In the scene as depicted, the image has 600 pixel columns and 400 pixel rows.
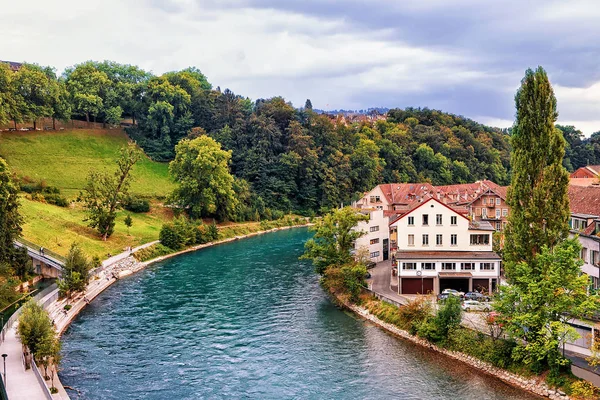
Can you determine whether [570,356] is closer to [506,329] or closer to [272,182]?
[506,329]

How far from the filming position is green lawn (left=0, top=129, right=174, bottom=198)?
338ft

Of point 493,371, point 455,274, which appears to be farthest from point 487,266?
point 493,371

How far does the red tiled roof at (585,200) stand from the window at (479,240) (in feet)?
29.6

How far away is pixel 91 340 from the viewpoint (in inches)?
1694

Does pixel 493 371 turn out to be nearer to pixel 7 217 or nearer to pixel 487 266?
pixel 487 266

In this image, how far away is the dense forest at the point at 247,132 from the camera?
11912cm

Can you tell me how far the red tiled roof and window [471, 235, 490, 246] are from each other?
355 inches

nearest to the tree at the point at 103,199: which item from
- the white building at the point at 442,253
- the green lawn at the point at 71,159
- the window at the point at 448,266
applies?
the green lawn at the point at 71,159

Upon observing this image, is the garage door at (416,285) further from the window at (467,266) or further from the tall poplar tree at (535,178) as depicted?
the tall poplar tree at (535,178)

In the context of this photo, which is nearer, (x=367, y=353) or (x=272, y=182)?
(x=367, y=353)

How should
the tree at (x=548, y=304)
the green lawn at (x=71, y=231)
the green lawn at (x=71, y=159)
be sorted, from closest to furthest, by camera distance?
1. the tree at (x=548, y=304)
2. the green lawn at (x=71, y=231)
3. the green lawn at (x=71, y=159)

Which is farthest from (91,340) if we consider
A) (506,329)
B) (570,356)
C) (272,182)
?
(272,182)

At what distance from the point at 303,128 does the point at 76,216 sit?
2796 inches

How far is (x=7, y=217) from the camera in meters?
53.6
